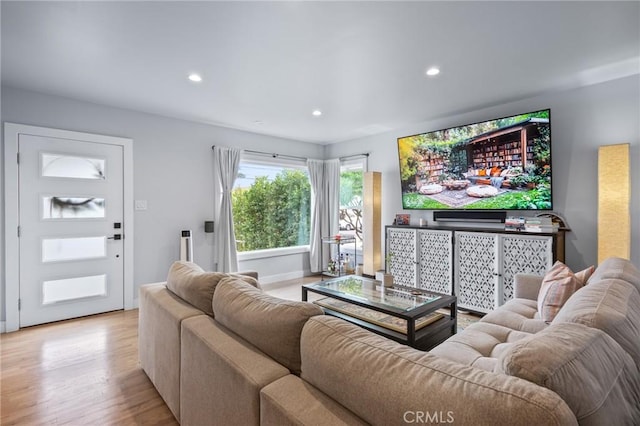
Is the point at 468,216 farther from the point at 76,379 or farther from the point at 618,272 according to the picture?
the point at 76,379

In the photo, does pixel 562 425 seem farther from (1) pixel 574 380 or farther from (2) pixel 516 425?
(1) pixel 574 380

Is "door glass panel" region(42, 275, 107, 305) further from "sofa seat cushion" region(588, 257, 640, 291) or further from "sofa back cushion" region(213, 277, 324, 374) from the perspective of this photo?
"sofa seat cushion" region(588, 257, 640, 291)

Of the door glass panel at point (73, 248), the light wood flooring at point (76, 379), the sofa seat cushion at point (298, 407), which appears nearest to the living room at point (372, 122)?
the door glass panel at point (73, 248)

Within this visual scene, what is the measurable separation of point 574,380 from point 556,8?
2209mm

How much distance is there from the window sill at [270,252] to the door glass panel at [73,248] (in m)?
1.80

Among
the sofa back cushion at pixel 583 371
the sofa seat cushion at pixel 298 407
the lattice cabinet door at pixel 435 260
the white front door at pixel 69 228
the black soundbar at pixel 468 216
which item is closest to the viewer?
the sofa back cushion at pixel 583 371

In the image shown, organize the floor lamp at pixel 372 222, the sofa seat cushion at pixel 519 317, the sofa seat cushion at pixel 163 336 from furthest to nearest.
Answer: the floor lamp at pixel 372 222
the sofa seat cushion at pixel 519 317
the sofa seat cushion at pixel 163 336

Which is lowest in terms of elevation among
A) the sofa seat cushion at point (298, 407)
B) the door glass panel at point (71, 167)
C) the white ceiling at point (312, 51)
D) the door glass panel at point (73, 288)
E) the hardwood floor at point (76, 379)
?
the hardwood floor at point (76, 379)

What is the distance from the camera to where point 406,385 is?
2.43 ft

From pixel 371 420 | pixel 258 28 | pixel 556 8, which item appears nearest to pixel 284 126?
pixel 258 28

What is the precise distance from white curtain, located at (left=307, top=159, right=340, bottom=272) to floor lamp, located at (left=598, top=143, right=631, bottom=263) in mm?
3605

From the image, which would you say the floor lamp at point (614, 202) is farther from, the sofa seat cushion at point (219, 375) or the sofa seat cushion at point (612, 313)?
the sofa seat cushion at point (219, 375)

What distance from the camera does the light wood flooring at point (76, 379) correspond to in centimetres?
182

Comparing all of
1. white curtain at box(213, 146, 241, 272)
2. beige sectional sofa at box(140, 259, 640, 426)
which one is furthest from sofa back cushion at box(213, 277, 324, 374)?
white curtain at box(213, 146, 241, 272)
